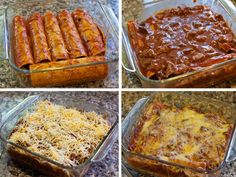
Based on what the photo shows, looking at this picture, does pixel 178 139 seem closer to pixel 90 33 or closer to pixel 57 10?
pixel 90 33

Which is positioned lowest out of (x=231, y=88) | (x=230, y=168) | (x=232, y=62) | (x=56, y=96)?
(x=230, y=168)

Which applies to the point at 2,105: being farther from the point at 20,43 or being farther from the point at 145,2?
the point at 145,2

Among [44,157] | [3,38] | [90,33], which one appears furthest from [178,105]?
[3,38]

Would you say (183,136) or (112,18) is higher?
(112,18)

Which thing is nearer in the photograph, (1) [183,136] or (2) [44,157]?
(2) [44,157]

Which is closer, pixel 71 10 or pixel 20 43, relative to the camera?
pixel 20 43

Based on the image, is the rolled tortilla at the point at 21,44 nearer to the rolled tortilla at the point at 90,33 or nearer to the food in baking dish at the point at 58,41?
the food in baking dish at the point at 58,41

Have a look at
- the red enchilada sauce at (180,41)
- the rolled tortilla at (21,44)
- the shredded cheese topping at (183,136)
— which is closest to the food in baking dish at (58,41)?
the rolled tortilla at (21,44)

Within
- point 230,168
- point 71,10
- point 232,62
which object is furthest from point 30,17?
point 230,168
